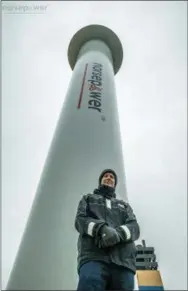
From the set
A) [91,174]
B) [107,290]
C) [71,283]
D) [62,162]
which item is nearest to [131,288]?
[107,290]

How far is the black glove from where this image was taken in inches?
104

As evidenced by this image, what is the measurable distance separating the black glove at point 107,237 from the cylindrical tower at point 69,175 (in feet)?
4.36

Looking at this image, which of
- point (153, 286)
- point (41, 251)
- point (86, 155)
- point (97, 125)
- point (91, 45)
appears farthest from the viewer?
point (91, 45)

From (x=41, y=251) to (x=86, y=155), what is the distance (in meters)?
2.10

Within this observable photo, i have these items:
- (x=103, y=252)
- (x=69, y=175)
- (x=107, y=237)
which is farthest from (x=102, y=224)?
(x=69, y=175)

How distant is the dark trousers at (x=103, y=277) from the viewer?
2557 mm

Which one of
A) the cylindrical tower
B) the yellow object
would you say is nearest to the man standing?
the yellow object

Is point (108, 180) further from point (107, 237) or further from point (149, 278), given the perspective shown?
point (149, 278)

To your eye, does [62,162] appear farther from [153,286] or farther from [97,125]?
[153,286]

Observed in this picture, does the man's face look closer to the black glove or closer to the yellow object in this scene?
the black glove

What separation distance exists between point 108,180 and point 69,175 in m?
1.47

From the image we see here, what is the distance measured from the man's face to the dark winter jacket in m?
0.13

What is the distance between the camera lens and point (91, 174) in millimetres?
5004

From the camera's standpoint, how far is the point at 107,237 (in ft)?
8.62
